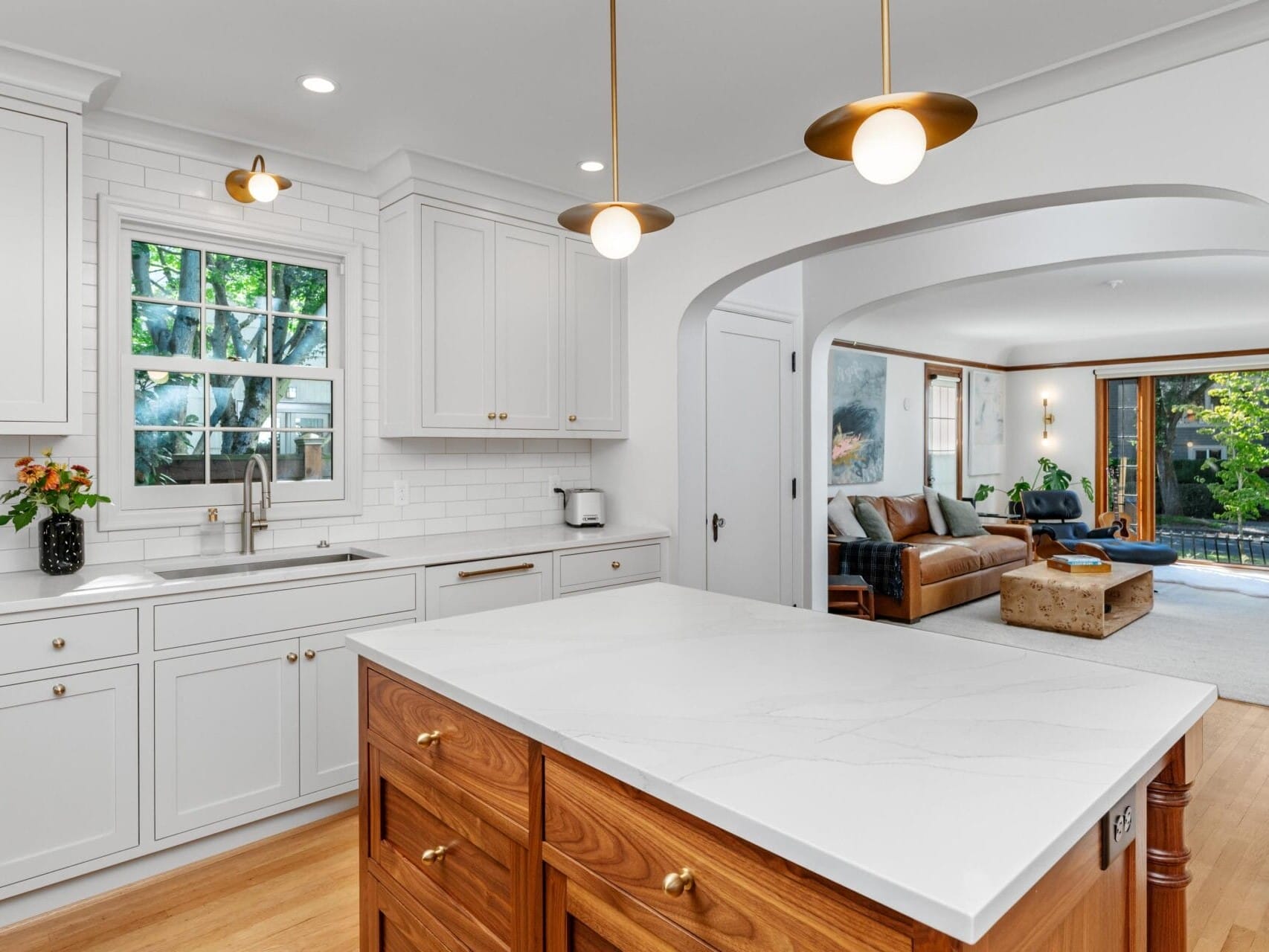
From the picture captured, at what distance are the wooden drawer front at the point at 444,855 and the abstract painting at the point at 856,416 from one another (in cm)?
610

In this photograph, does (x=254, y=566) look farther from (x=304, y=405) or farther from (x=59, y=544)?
(x=304, y=405)

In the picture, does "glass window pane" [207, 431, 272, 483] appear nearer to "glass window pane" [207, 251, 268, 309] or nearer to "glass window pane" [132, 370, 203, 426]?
"glass window pane" [132, 370, 203, 426]

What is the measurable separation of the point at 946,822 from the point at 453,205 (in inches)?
126

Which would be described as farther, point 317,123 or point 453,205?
point 453,205

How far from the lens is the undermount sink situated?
2.84 m

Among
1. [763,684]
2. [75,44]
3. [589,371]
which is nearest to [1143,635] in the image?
[589,371]

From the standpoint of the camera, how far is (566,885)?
3.93ft

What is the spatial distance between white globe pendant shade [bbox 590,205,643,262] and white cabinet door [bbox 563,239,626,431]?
6.90 ft

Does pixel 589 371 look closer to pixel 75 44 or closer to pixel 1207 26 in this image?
pixel 75 44

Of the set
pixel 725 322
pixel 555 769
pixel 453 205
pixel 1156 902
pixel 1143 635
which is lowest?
pixel 1143 635

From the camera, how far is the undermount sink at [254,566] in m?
2.84

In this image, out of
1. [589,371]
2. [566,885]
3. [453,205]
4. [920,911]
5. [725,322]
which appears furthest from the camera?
[725,322]

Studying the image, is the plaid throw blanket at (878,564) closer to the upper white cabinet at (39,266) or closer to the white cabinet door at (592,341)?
the white cabinet door at (592,341)

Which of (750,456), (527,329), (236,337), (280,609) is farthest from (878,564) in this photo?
(236,337)
